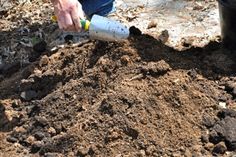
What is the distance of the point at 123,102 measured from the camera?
2.99 metres

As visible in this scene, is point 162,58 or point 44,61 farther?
point 44,61

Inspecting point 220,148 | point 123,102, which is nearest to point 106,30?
point 123,102

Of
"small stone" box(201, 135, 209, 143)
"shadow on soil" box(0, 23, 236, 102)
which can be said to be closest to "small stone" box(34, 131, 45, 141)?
"shadow on soil" box(0, 23, 236, 102)

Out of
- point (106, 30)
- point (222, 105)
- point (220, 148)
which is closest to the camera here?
point (220, 148)

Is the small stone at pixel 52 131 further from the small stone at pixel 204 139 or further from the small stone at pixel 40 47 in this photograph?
the small stone at pixel 40 47

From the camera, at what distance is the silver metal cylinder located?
318 cm

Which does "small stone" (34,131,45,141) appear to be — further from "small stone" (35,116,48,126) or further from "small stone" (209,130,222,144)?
"small stone" (209,130,222,144)

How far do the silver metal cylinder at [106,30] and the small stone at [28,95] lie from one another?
49 cm

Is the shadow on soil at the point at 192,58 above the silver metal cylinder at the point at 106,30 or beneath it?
beneath

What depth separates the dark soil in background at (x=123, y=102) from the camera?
114 inches

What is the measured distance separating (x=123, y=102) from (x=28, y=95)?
667 mm

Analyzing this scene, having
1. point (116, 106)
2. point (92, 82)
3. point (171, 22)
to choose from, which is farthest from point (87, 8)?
point (116, 106)

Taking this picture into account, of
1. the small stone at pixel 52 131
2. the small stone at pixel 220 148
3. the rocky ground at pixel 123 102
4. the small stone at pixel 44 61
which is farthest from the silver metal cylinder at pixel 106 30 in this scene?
the small stone at pixel 220 148

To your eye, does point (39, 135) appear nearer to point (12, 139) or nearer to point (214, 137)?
point (12, 139)
